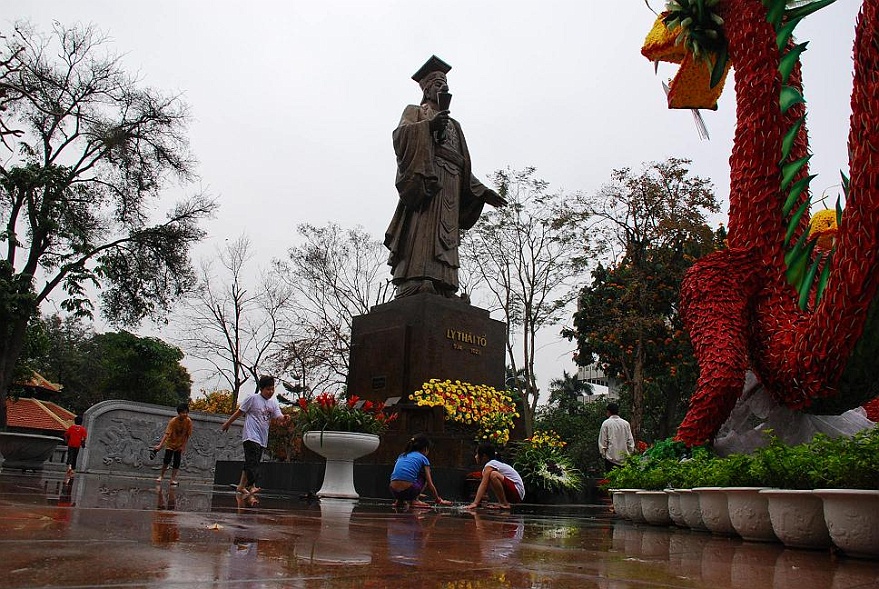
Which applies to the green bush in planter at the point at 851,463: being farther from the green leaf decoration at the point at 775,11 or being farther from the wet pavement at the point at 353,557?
the green leaf decoration at the point at 775,11

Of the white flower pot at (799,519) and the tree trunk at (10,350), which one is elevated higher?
the tree trunk at (10,350)

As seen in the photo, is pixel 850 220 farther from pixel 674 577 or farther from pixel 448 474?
pixel 448 474

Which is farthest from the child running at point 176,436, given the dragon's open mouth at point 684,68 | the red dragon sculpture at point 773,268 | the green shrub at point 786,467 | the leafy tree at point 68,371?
the leafy tree at point 68,371

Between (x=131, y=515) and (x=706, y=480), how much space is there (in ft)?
11.1

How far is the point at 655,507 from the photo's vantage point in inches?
209

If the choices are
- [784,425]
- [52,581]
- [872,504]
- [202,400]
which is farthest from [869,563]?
[202,400]

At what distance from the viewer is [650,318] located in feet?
59.7

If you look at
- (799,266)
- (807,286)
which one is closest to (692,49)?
(799,266)

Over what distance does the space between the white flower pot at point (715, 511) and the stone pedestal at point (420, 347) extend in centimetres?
582

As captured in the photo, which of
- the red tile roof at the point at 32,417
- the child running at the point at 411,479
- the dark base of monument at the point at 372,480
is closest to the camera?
the child running at the point at 411,479

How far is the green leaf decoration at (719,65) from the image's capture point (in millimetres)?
6113

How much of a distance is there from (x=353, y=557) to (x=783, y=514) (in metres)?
2.33

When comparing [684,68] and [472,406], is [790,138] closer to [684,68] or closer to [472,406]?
[684,68]

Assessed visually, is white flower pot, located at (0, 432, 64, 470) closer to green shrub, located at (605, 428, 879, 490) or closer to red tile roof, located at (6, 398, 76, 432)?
red tile roof, located at (6, 398, 76, 432)
